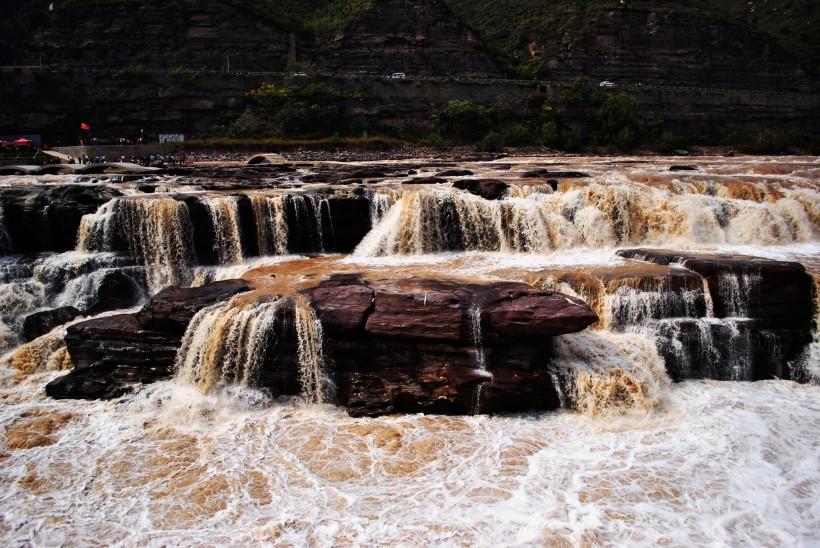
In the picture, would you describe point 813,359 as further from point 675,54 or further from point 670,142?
point 675,54

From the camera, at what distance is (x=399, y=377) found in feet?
39.8

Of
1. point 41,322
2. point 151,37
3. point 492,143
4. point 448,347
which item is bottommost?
point 448,347

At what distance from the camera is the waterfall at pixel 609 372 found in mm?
11781

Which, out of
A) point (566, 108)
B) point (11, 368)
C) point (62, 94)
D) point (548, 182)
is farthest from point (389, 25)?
point (11, 368)

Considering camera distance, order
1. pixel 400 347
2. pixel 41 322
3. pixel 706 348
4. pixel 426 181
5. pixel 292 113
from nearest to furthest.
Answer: pixel 400 347
pixel 706 348
pixel 41 322
pixel 426 181
pixel 292 113

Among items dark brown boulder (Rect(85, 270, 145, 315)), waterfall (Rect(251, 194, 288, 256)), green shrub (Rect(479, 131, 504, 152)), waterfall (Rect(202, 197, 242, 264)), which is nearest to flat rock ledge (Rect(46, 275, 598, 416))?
dark brown boulder (Rect(85, 270, 145, 315))

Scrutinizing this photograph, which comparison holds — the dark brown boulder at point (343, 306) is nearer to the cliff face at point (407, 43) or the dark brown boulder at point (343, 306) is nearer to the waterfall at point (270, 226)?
the waterfall at point (270, 226)

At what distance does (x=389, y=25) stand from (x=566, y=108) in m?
18.8

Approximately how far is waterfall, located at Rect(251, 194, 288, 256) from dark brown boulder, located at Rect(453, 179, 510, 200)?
6210 millimetres

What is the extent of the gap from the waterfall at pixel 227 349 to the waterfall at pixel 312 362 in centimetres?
58

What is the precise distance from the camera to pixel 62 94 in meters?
45.5

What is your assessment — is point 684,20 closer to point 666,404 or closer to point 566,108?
point 566,108

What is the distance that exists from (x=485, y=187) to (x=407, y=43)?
139 ft

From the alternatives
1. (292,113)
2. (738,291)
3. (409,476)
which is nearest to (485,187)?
(738,291)
